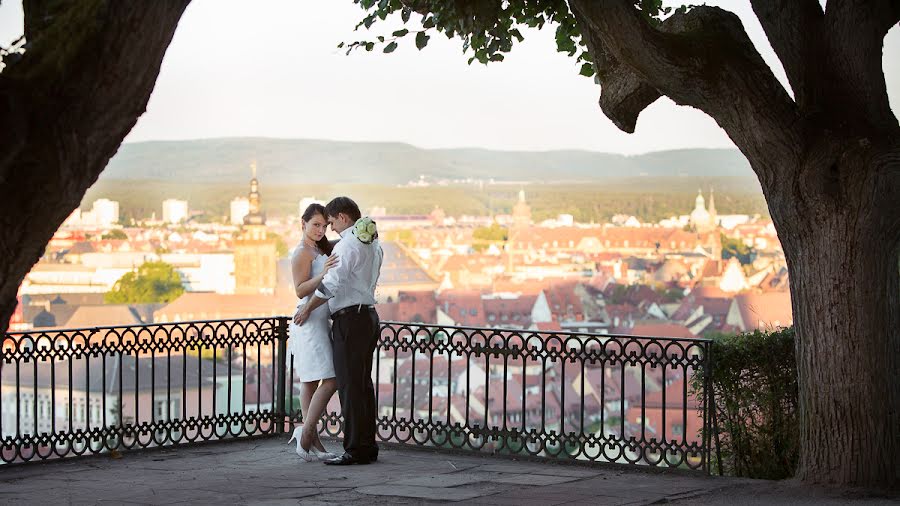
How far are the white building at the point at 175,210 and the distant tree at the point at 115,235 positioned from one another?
339 centimetres

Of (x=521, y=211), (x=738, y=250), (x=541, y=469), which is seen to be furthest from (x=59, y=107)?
(x=521, y=211)

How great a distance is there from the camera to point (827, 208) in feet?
21.7

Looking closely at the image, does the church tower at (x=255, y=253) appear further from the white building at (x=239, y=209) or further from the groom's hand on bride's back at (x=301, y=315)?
the groom's hand on bride's back at (x=301, y=315)

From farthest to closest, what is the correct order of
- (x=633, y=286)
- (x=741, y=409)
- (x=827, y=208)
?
(x=633, y=286), (x=741, y=409), (x=827, y=208)

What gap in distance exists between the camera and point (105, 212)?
80062mm

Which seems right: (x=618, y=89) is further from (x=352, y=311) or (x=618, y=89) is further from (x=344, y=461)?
(x=344, y=461)

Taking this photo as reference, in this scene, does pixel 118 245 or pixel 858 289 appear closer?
pixel 858 289

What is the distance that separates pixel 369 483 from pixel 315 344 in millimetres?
1077

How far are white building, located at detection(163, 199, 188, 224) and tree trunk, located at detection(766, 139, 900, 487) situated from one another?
76.1 metres

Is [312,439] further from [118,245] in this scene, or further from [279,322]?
[118,245]

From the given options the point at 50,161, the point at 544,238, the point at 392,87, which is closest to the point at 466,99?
the point at 392,87

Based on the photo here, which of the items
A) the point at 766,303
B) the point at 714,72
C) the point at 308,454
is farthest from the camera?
the point at 766,303

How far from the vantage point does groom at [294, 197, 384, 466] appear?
7.52 meters

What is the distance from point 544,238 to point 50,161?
86603 millimetres
